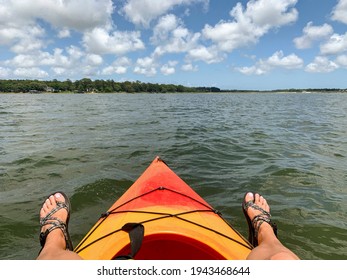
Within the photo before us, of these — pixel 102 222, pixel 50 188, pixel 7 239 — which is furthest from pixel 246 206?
pixel 50 188

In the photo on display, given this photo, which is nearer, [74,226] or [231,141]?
[74,226]

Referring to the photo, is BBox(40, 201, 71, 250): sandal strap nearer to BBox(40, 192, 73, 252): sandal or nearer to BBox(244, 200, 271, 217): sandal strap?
BBox(40, 192, 73, 252): sandal

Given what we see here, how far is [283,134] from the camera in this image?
12648 mm

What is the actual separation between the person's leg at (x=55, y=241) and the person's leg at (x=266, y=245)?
1.73m

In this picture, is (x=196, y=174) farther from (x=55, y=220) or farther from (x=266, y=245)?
(x=266, y=245)

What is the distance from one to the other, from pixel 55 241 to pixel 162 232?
4.57 ft

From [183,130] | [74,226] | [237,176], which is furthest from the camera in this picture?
[183,130]

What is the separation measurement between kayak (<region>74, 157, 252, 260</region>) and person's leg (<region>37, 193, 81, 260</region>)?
0.69ft

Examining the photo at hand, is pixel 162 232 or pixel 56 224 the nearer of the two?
pixel 162 232

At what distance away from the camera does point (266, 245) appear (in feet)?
10.3

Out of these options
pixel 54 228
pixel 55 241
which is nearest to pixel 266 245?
pixel 55 241

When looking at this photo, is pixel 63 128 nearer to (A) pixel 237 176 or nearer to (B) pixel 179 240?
(A) pixel 237 176

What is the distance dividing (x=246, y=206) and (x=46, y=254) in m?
2.89

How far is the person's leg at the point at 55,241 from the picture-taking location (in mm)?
2770
